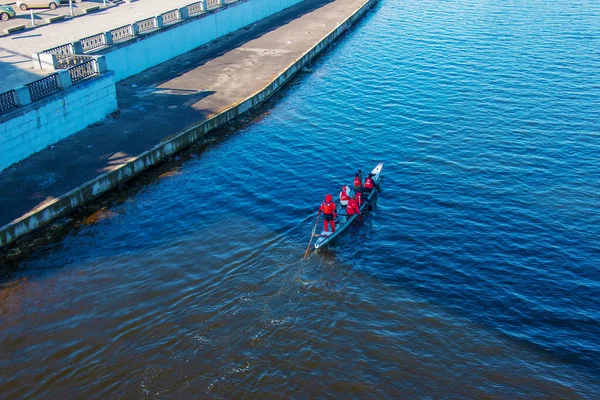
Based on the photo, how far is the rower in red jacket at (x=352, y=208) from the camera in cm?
2586

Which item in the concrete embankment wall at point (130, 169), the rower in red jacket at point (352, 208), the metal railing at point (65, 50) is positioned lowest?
the rower in red jacket at point (352, 208)

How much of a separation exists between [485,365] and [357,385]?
13.8 feet

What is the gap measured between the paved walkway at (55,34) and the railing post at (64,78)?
267cm

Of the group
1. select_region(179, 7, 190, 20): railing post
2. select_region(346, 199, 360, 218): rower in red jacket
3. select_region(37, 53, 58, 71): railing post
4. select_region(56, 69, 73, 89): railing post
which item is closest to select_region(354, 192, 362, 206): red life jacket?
select_region(346, 199, 360, 218): rower in red jacket

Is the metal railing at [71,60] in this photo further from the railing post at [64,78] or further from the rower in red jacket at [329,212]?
the rower in red jacket at [329,212]

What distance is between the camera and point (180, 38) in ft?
148

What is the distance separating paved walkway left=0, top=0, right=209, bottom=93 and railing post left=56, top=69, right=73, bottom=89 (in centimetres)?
267

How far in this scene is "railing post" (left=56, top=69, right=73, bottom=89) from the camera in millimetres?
29591

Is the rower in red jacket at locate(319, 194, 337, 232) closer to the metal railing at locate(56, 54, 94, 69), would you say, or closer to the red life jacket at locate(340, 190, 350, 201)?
the red life jacket at locate(340, 190, 350, 201)

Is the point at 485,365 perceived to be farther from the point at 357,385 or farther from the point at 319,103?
the point at 319,103

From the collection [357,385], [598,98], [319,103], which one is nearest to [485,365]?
[357,385]

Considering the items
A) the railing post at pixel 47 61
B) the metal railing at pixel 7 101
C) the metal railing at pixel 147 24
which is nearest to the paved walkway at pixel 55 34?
the railing post at pixel 47 61

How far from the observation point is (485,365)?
59.7ft

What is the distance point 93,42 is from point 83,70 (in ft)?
18.9
